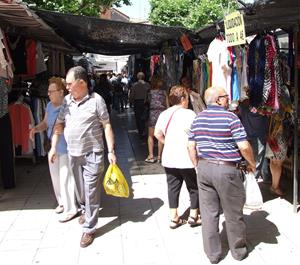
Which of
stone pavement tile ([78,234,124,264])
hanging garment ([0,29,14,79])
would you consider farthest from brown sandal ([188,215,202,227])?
hanging garment ([0,29,14,79])

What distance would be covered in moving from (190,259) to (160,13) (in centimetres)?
2605

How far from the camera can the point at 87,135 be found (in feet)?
16.4

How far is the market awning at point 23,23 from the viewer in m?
5.58

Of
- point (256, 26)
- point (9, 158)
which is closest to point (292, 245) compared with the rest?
point (256, 26)

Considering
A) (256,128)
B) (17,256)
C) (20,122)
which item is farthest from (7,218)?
(256,128)

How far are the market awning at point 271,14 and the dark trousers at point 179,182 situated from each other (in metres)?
1.97

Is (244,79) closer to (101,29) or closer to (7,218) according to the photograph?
(101,29)

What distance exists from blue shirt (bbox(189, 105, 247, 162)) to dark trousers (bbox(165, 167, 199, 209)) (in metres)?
0.81

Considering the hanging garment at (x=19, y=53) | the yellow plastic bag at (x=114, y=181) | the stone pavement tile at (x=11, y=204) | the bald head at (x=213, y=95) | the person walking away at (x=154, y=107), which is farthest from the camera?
the person walking away at (x=154, y=107)

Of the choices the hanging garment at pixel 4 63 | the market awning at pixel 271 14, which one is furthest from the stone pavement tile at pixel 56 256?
the market awning at pixel 271 14

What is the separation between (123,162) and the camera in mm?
9375

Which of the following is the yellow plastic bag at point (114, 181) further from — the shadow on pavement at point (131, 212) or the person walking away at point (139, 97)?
the person walking away at point (139, 97)

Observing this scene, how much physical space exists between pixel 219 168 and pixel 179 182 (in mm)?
1100

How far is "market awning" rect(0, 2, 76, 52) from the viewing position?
18.3ft
